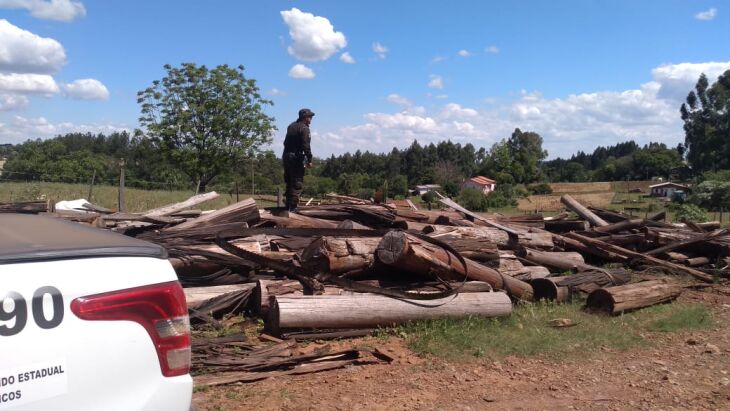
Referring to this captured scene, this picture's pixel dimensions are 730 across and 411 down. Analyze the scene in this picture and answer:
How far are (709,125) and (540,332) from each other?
83.0m

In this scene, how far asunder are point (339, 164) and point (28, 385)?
3420 inches

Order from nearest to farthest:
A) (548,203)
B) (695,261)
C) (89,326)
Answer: (89,326) → (695,261) → (548,203)

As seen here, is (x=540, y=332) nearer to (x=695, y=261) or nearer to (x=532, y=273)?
(x=532, y=273)

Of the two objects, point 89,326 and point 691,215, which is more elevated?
point 89,326

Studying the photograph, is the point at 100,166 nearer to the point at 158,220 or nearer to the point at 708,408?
the point at 158,220

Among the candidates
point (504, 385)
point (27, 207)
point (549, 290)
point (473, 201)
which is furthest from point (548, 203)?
point (504, 385)

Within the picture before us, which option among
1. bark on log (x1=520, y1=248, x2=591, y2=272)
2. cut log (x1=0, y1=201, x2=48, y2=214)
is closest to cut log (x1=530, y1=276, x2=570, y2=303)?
bark on log (x1=520, y1=248, x2=591, y2=272)

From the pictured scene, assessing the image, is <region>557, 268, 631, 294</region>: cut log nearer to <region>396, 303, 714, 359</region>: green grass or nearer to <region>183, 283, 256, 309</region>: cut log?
<region>396, 303, 714, 359</region>: green grass

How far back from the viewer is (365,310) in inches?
262

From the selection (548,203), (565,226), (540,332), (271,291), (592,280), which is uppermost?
(565,226)

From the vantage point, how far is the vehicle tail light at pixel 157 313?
1986 millimetres

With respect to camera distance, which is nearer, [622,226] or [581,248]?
[581,248]

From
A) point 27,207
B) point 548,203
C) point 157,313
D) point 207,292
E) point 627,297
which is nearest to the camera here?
point 157,313

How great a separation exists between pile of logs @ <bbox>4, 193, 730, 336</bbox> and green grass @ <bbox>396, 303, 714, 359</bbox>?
0.18 meters
